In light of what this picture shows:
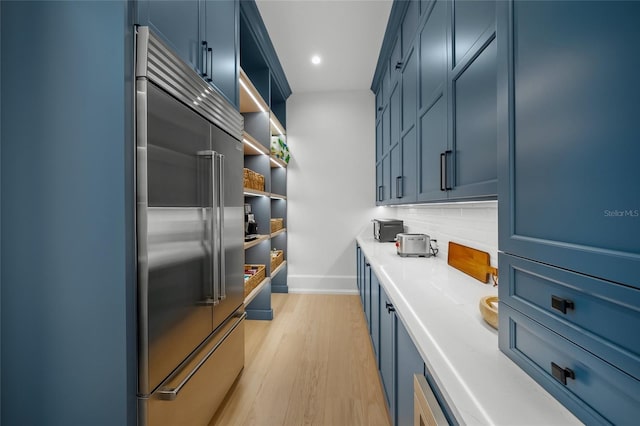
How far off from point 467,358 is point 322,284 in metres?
3.41

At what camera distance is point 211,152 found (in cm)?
145

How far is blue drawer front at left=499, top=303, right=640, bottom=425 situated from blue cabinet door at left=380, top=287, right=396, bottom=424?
662 mm

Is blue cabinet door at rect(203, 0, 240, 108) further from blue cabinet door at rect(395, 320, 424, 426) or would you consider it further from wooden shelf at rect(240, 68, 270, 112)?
blue cabinet door at rect(395, 320, 424, 426)

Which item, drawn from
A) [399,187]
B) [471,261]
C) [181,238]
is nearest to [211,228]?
[181,238]

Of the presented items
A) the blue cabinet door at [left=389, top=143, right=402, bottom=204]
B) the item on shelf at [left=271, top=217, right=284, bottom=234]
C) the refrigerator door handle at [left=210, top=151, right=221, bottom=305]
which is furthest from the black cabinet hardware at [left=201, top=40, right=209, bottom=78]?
the item on shelf at [left=271, top=217, right=284, bottom=234]

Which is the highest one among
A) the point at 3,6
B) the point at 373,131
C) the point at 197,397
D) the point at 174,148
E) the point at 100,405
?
the point at 373,131

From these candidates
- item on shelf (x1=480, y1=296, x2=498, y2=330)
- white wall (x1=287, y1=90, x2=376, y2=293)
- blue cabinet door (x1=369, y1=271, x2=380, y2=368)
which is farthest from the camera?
white wall (x1=287, y1=90, x2=376, y2=293)

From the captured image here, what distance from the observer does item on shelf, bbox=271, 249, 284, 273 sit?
11.0ft

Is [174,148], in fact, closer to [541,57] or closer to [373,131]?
[541,57]

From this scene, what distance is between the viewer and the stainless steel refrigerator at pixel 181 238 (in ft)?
3.42

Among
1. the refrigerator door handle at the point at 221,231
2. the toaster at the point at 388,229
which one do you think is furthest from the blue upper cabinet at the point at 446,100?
the refrigerator door handle at the point at 221,231

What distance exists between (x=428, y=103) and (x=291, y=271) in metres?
3.10

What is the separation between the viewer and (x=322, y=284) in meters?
4.09

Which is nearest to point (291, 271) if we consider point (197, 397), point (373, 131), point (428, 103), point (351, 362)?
point (351, 362)
